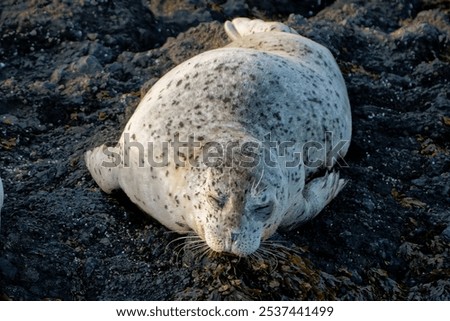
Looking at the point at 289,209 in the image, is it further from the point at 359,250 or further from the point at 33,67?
the point at 33,67

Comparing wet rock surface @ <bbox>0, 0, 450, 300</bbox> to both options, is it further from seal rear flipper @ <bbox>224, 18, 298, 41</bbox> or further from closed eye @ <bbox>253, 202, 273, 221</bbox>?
closed eye @ <bbox>253, 202, 273, 221</bbox>

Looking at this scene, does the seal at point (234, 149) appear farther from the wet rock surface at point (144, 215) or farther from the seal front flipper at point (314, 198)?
the wet rock surface at point (144, 215)

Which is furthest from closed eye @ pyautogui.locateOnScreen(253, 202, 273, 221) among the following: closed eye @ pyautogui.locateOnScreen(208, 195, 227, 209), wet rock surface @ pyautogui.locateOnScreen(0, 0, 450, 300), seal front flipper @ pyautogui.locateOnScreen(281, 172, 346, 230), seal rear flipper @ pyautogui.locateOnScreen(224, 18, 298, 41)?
seal rear flipper @ pyautogui.locateOnScreen(224, 18, 298, 41)

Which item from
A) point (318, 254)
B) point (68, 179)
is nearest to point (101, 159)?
point (68, 179)

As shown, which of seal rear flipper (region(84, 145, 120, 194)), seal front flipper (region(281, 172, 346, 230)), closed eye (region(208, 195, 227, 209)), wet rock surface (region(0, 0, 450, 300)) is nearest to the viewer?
closed eye (region(208, 195, 227, 209))

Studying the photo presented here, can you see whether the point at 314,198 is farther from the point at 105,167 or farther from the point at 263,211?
the point at 105,167

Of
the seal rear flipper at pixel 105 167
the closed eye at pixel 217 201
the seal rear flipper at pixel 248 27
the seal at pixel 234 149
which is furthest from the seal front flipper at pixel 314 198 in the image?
the seal rear flipper at pixel 248 27

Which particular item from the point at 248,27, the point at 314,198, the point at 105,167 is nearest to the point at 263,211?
the point at 314,198
